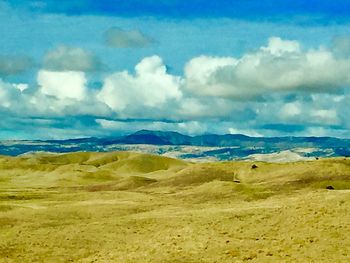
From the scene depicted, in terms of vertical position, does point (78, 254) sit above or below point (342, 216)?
below

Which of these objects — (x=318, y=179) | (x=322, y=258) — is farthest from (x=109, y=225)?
(x=318, y=179)

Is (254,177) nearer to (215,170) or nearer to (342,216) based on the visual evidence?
(215,170)

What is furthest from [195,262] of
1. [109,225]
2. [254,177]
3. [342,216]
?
[254,177]

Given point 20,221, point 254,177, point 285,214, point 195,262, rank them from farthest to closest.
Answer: point 254,177, point 20,221, point 285,214, point 195,262

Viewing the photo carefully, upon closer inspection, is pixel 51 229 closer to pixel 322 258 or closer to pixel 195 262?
pixel 195 262

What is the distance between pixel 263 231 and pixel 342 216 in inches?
274

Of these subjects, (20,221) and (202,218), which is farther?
(20,221)

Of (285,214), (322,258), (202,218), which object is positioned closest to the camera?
(322,258)

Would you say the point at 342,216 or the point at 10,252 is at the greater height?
the point at 342,216

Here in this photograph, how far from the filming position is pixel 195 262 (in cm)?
4541

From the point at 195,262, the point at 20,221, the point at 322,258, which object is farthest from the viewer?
the point at 20,221

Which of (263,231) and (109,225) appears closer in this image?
(263,231)

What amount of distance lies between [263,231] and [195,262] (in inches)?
451

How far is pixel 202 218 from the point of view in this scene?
67625 millimetres
